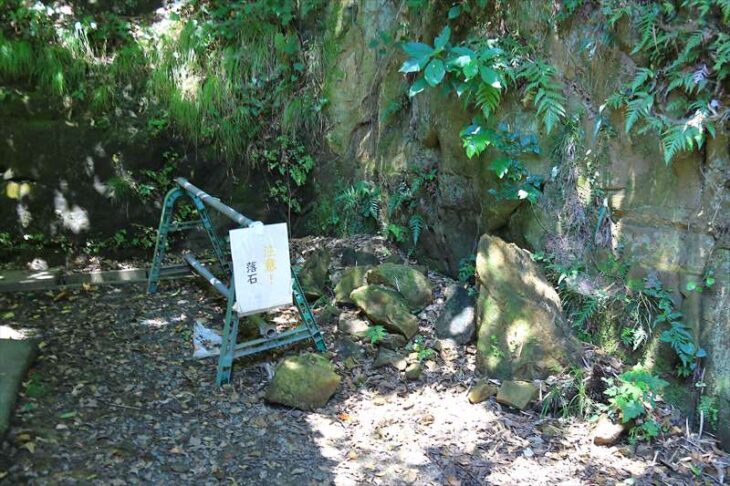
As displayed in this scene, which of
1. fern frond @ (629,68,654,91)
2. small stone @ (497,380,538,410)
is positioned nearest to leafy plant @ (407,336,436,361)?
small stone @ (497,380,538,410)

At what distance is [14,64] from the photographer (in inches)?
227

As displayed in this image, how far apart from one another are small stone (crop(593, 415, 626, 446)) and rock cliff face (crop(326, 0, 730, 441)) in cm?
75

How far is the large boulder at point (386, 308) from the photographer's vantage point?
4531mm

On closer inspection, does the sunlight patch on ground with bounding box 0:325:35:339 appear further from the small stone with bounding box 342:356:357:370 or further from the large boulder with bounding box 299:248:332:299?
the small stone with bounding box 342:356:357:370

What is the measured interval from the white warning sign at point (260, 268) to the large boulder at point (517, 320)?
4.73 feet

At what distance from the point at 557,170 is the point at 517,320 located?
49.9 inches

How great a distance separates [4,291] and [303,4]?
4.20 meters

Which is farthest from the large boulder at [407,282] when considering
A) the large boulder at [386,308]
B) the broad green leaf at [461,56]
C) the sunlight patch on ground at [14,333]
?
the sunlight patch on ground at [14,333]

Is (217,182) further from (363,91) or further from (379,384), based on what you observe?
(379,384)

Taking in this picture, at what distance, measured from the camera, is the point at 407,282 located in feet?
16.0

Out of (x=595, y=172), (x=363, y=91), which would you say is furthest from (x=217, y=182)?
(x=595, y=172)

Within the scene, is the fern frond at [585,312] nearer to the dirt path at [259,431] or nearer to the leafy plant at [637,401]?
the leafy plant at [637,401]

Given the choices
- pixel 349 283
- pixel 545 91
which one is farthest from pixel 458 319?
pixel 545 91

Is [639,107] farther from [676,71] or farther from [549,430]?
[549,430]
